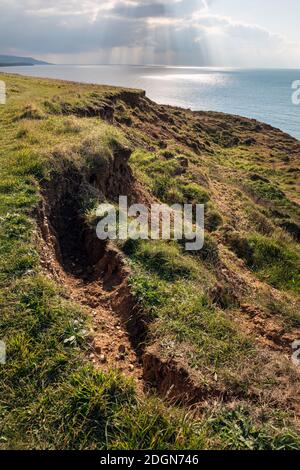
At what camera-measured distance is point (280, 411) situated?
14.7ft

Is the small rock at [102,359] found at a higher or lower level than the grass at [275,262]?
higher

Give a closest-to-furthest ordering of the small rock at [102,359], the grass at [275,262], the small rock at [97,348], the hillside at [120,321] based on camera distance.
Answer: the hillside at [120,321] → the small rock at [102,359] → the small rock at [97,348] → the grass at [275,262]

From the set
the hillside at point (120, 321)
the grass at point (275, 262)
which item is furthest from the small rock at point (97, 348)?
the grass at point (275, 262)

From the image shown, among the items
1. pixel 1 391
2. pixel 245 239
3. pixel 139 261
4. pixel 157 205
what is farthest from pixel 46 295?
pixel 245 239

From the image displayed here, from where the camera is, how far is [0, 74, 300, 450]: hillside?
392cm

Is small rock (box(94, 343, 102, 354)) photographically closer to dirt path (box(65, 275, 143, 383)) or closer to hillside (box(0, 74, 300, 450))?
dirt path (box(65, 275, 143, 383))

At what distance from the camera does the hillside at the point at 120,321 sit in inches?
154

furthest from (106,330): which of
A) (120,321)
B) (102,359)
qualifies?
(102,359)

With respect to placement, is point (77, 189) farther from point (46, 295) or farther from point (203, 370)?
point (203, 370)

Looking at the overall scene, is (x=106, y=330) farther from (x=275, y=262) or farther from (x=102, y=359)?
(x=275, y=262)

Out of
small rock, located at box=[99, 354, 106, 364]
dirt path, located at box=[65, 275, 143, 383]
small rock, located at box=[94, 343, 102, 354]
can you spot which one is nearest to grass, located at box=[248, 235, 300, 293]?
dirt path, located at box=[65, 275, 143, 383]

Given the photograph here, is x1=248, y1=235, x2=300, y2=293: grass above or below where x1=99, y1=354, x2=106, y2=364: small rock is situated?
below

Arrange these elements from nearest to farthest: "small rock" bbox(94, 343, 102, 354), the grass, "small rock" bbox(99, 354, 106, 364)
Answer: "small rock" bbox(99, 354, 106, 364)
"small rock" bbox(94, 343, 102, 354)
the grass

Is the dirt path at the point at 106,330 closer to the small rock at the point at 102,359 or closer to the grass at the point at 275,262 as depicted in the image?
the small rock at the point at 102,359
